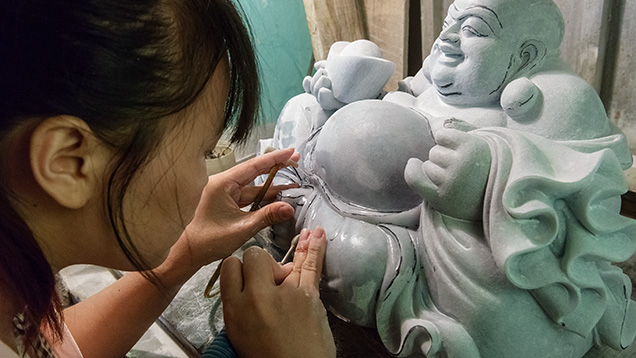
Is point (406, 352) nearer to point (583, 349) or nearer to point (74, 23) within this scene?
point (583, 349)

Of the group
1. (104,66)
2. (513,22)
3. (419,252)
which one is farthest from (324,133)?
(104,66)

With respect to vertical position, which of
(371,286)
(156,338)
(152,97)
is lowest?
(156,338)

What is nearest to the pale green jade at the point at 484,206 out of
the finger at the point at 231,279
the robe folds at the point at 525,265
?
the robe folds at the point at 525,265

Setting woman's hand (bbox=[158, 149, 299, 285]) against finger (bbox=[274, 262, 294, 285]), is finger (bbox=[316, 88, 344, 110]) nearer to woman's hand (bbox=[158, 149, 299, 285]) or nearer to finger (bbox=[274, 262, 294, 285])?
woman's hand (bbox=[158, 149, 299, 285])

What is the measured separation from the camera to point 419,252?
1048mm

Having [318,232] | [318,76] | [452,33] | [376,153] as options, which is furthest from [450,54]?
[318,232]

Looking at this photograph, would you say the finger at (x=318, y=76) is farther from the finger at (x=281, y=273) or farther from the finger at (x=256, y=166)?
the finger at (x=281, y=273)

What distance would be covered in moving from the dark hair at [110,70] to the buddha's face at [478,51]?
2.19ft

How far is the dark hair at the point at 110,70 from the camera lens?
449mm

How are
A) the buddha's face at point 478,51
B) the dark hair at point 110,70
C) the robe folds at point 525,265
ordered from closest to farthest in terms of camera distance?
the dark hair at point 110,70 → the robe folds at point 525,265 → the buddha's face at point 478,51

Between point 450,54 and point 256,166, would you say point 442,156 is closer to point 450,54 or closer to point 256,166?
point 450,54

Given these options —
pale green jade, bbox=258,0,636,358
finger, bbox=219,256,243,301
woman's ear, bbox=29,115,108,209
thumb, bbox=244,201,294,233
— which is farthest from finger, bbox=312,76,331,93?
woman's ear, bbox=29,115,108,209

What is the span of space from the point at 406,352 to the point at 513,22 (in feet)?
2.61

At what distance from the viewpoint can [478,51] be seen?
110 cm
